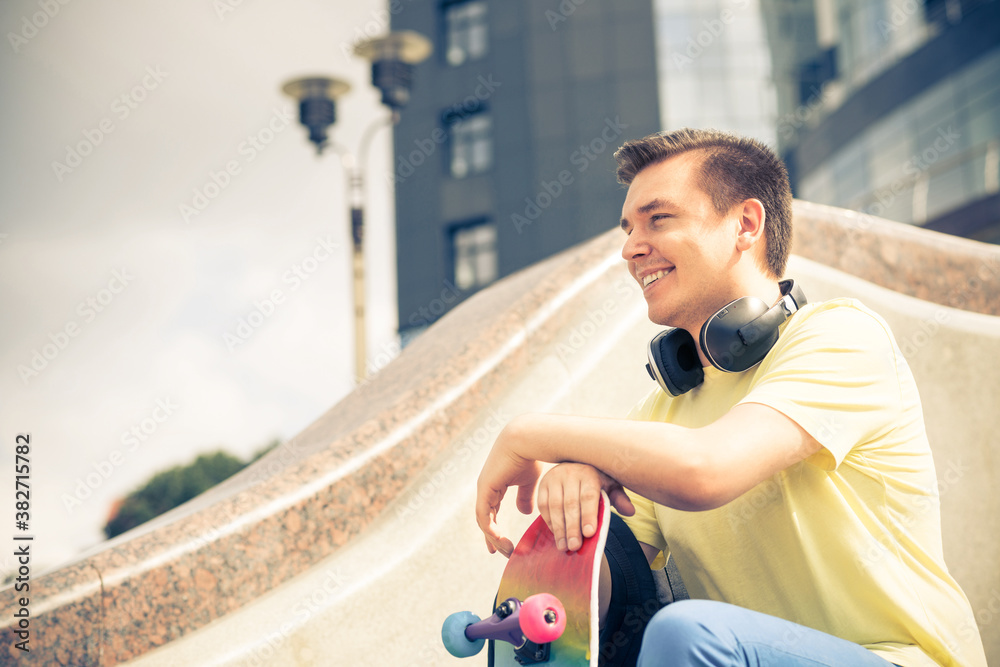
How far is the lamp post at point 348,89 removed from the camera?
377 inches

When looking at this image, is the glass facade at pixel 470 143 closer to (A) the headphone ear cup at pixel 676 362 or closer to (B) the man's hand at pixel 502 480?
(A) the headphone ear cup at pixel 676 362

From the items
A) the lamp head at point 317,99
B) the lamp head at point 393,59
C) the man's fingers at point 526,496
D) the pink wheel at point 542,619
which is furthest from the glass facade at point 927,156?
the pink wheel at point 542,619

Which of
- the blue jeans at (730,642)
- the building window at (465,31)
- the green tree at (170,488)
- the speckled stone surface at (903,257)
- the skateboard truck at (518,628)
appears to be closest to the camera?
the blue jeans at (730,642)

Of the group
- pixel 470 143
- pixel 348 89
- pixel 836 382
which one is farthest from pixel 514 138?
pixel 836 382

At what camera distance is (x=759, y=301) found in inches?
77.5

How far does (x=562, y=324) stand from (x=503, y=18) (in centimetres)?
2739

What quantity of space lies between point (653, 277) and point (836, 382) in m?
0.60

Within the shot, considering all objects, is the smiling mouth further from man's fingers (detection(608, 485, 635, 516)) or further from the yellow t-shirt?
man's fingers (detection(608, 485, 635, 516))

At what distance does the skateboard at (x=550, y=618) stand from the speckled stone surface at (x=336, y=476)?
1104 mm

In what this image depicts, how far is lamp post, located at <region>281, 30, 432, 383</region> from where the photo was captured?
9.58 m

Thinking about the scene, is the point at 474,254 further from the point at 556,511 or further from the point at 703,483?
the point at 703,483

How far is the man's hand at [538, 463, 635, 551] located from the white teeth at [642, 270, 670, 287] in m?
0.64

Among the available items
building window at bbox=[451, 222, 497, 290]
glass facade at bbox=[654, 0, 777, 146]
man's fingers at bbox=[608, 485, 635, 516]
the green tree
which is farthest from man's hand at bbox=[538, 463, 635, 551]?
glass facade at bbox=[654, 0, 777, 146]

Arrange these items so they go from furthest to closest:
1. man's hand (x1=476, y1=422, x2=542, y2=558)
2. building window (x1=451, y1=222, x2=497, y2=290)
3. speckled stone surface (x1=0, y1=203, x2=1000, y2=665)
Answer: building window (x1=451, y1=222, x2=497, y2=290), speckled stone surface (x1=0, y1=203, x2=1000, y2=665), man's hand (x1=476, y1=422, x2=542, y2=558)
